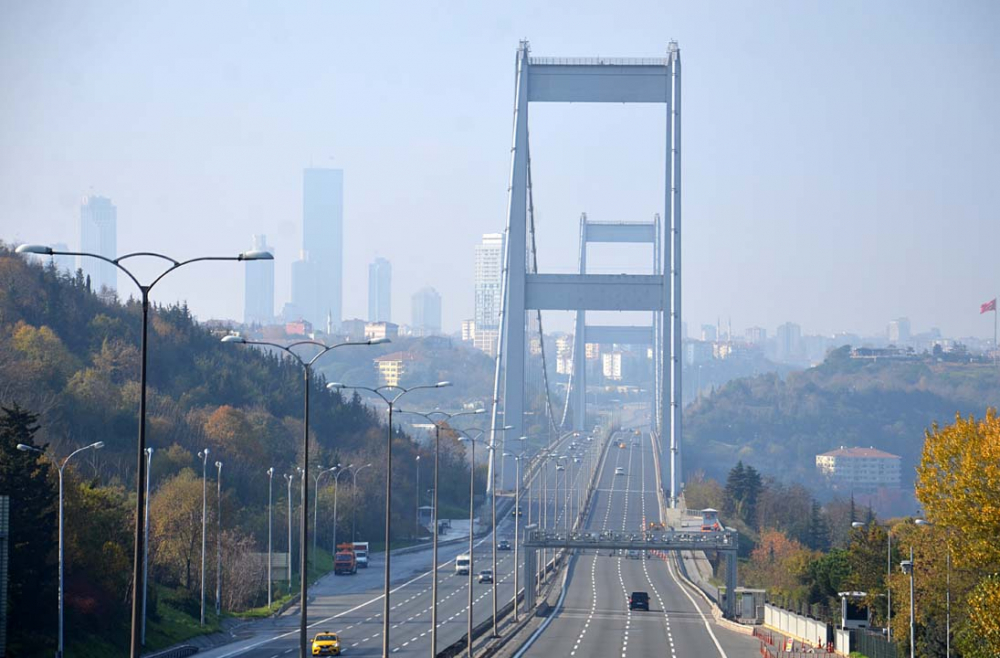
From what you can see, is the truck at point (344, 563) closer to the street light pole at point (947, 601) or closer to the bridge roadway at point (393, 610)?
the bridge roadway at point (393, 610)

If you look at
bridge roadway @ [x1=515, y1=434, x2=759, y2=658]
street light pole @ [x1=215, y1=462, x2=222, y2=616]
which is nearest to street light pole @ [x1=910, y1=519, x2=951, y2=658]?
bridge roadway @ [x1=515, y1=434, x2=759, y2=658]

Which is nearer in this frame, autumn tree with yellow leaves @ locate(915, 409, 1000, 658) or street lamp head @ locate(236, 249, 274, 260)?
street lamp head @ locate(236, 249, 274, 260)

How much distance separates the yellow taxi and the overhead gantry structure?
42704mm

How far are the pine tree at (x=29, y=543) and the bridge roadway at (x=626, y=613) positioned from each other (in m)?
13.9

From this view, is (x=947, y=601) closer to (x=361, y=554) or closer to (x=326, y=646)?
(x=326, y=646)

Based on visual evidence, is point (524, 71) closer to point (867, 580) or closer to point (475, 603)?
point (475, 603)

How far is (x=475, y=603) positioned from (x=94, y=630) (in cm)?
2418

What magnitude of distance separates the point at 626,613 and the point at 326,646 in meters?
23.6

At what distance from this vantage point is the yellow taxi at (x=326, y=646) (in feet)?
151

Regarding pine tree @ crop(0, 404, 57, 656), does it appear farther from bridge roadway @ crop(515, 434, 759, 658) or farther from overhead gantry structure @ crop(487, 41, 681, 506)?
overhead gantry structure @ crop(487, 41, 681, 506)

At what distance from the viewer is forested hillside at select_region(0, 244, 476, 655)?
1827 inches

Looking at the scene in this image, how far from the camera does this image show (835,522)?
415 feet

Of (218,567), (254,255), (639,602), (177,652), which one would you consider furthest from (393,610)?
(254,255)

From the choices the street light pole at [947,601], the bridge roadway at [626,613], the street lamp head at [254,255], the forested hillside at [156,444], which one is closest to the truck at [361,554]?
the forested hillside at [156,444]
